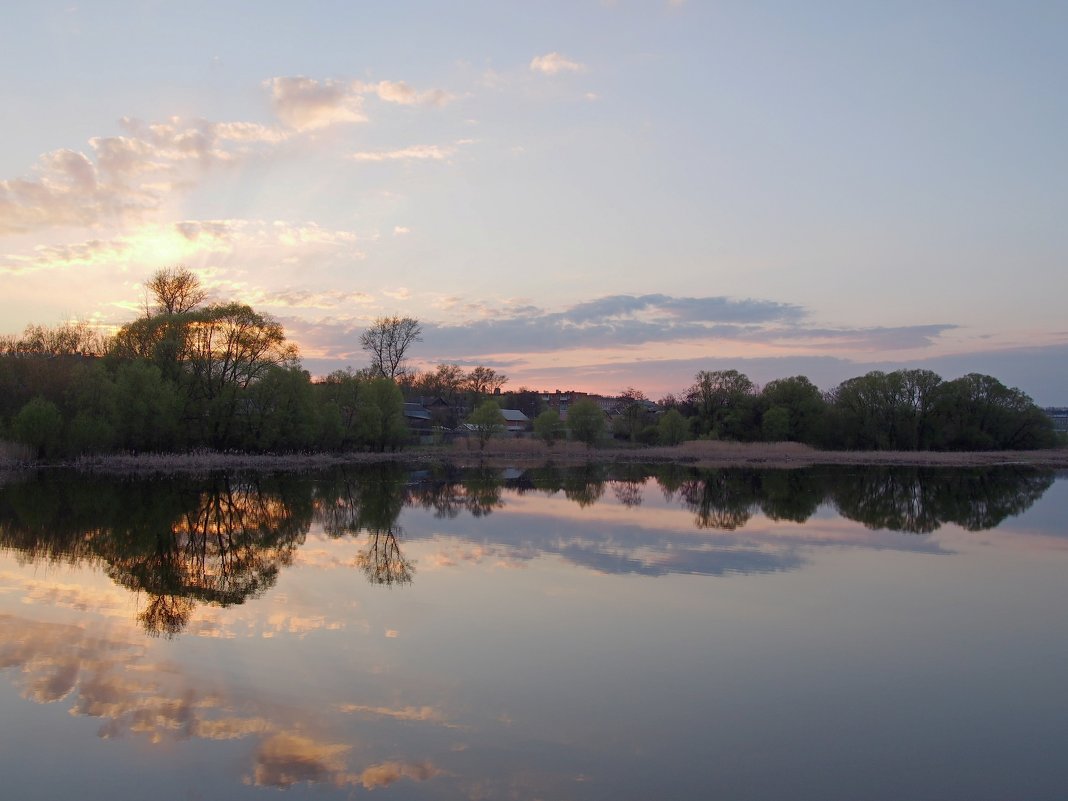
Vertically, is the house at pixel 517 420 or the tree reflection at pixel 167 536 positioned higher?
the house at pixel 517 420

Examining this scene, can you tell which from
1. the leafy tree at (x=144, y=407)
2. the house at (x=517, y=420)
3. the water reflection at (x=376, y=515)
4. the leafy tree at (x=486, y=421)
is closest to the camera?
the water reflection at (x=376, y=515)

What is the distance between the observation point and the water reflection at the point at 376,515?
1302 cm

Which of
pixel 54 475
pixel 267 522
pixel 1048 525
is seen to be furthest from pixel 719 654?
pixel 54 475

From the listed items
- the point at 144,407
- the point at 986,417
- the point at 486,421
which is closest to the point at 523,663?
the point at 144,407

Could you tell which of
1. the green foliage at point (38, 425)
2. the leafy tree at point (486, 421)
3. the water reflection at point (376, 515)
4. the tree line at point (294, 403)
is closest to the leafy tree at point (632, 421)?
the tree line at point (294, 403)

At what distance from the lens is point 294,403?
44.2 metres

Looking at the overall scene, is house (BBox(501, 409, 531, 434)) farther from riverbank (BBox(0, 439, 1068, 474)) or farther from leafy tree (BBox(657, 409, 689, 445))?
riverbank (BBox(0, 439, 1068, 474))

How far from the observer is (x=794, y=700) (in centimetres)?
724

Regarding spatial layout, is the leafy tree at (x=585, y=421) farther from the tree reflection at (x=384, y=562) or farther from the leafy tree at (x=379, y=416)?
the tree reflection at (x=384, y=562)

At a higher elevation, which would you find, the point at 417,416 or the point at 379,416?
the point at 379,416

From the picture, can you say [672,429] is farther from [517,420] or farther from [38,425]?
[38,425]

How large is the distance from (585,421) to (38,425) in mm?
36594

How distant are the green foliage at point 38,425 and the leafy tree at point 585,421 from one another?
3516 centimetres

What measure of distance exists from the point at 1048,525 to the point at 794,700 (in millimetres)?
17929
